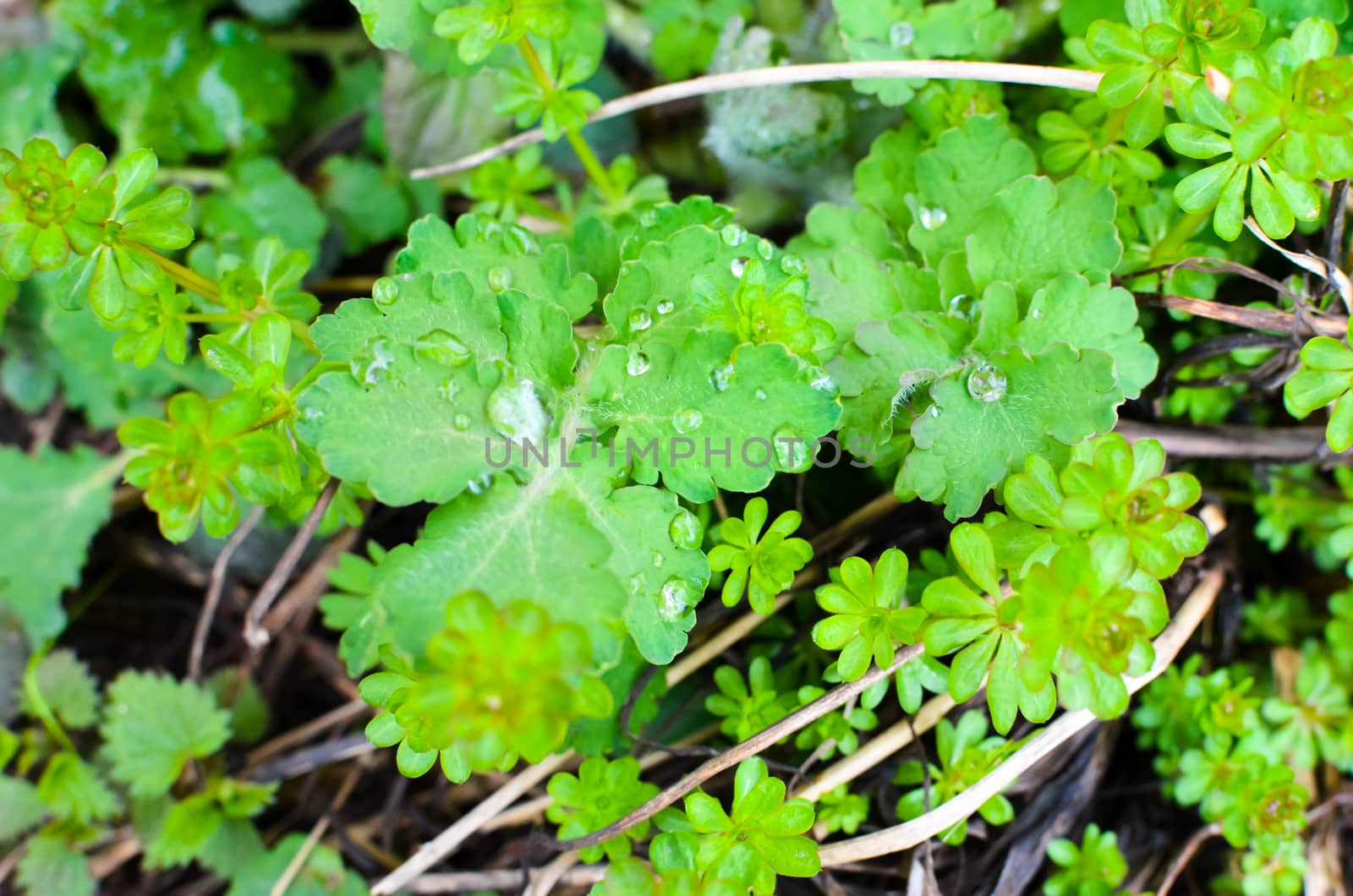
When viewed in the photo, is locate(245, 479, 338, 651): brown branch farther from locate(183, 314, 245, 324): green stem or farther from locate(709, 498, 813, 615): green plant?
locate(709, 498, 813, 615): green plant

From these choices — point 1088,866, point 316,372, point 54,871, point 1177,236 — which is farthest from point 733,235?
point 54,871

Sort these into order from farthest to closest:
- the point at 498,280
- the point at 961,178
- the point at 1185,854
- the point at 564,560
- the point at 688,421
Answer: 1. the point at 1185,854
2. the point at 961,178
3. the point at 498,280
4. the point at 688,421
5. the point at 564,560

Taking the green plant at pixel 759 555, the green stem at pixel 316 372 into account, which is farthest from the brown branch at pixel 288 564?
the green plant at pixel 759 555

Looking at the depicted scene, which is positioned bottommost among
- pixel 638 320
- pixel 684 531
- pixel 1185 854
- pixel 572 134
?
pixel 1185 854

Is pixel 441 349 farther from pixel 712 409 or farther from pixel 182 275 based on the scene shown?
pixel 182 275

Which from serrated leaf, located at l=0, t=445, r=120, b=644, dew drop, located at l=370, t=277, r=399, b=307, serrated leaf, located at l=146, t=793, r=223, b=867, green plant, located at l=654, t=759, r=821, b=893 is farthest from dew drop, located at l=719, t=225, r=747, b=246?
serrated leaf, located at l=0, t=445, r=120, b=644

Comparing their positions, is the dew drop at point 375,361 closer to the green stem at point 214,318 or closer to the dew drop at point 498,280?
the dew drop at point 498,280

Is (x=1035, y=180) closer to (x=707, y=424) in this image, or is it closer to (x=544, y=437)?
(x=707, y=424)
